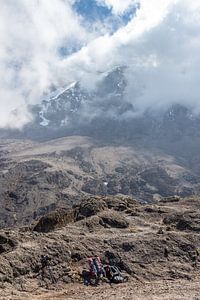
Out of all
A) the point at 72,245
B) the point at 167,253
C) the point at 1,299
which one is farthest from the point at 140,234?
the point at 1,299

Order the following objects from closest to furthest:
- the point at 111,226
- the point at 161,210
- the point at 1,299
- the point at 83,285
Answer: the point at 1,299
the point at 83,285
the point at 111,226
the point at 161,210

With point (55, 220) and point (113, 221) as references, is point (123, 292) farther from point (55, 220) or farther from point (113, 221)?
point (55, 220)

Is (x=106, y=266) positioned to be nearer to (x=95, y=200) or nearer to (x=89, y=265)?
(x=89, y=265)

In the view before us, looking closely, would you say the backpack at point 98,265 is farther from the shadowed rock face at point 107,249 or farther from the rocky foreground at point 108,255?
the shadowed rock face at point 107,249

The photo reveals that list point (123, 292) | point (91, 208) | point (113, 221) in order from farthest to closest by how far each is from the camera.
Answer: point (91, 208)
point (113, 221)
point (123, 292)

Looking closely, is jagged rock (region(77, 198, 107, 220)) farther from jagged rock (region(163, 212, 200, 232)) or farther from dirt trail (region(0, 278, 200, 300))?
dirt trail (region(0, 278, 200, 300))

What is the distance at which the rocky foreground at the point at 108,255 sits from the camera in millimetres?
36844

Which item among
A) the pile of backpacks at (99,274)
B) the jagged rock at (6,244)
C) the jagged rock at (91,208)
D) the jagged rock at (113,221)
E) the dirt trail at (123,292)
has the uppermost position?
the jagged rock at (91,208)

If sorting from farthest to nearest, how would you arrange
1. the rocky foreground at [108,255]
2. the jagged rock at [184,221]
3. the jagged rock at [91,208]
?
the jagged rock at [91,208] < the jagged rock at [184,221] < the rocky foreground at [108,255]

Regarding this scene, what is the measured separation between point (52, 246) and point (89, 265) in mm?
4084

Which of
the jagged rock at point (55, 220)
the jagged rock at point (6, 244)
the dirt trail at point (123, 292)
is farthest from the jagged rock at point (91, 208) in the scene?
the dirt trail at point (123, 292)

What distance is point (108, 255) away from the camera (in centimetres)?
4403

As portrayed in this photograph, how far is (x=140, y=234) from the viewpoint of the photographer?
49.1m

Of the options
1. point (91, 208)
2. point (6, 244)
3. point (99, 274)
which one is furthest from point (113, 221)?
point (99, 274)
